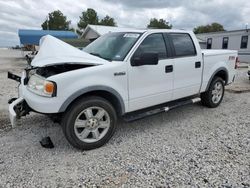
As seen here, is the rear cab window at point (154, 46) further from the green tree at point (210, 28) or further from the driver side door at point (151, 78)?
the green tree at point (210, 28)

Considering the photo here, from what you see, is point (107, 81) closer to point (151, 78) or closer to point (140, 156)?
point (151, 78)

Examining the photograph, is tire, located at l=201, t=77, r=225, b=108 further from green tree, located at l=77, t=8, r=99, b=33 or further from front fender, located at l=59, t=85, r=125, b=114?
green tree, located at l=77, t=8, r=99, b=33

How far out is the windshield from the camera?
12.7 feet

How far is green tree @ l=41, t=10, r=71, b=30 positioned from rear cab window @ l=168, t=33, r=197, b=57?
1942 inches

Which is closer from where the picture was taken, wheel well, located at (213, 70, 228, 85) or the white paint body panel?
the white paint body panel

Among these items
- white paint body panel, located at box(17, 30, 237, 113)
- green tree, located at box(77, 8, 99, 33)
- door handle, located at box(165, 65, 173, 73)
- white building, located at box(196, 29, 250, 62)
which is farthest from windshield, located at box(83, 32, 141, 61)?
green tree, located at box(77, 8, 99, 33)

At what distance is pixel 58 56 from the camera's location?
3443 mm

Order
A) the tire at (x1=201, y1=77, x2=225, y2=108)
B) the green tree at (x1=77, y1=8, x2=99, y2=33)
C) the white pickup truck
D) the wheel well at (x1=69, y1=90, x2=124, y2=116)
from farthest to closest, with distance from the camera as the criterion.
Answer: the green tree at (x1=77, y1=8, x2=99, y2=33)
the tire at (x1=201, y1=77, x2=225, y2=108)
the wheel well at (x1=69, y1=90, x2=124, y2=116)
the white pickup truck

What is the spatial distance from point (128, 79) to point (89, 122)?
37.3 inches

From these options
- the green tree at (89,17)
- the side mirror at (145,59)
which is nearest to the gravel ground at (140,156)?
the side mirror at (145,59)

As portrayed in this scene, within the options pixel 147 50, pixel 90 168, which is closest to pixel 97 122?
pixel 90 168

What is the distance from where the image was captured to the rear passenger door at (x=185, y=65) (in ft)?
14.6

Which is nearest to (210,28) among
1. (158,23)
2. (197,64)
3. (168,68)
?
(158,23)

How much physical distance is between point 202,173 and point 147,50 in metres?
2.21
